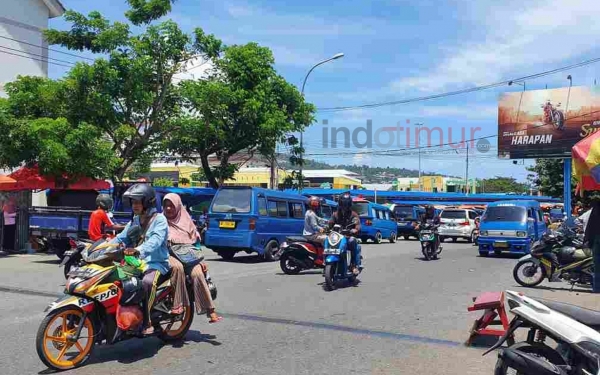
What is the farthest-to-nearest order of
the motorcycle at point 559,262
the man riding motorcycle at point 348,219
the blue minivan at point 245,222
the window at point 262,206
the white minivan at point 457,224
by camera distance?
the white minivan at point 457,224 → the window at point 262,206 → the blue minivan at point 245,222 → the man riding motorcycle at point 348,219 → the motorcycle at point 559,262

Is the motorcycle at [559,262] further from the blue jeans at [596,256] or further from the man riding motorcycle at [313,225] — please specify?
the man riding motorcycle at [313,225]

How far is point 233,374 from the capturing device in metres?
5.59

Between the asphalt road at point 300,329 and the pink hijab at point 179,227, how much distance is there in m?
1.18

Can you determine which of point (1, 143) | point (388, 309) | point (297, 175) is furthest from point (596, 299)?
point (297, 175)

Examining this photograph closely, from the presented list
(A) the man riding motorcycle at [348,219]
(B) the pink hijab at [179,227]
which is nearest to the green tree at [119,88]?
(A) the man riding motorcycle at [348,219]

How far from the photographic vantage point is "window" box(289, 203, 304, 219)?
57.9 feet

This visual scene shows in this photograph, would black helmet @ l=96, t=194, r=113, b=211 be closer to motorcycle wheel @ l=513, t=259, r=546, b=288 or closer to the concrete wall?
motorcycle wheel @ l=513, t=259, r=546, b=288

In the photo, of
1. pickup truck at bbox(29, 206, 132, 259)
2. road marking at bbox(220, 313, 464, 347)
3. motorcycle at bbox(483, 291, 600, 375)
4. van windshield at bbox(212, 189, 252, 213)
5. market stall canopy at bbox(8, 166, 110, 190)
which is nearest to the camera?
motorcycle at bbox(483, 291, 600, 375)

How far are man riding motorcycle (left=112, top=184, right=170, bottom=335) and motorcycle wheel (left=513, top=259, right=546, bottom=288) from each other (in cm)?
836

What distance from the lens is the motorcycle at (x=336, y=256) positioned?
35.3 feet

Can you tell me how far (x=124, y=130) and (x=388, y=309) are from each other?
1452 cm

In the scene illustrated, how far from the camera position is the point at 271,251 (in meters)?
16.6

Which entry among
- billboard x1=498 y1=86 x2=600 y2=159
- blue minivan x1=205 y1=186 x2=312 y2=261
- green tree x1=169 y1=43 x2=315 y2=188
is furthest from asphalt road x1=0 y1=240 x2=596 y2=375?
billboard x1=498 y1=86 x2=600 y2=159

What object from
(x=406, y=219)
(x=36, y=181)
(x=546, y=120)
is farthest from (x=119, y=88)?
(x=546, y=120)
